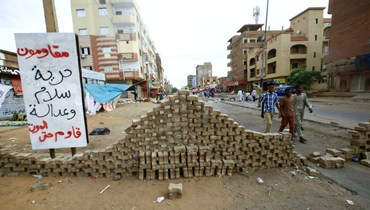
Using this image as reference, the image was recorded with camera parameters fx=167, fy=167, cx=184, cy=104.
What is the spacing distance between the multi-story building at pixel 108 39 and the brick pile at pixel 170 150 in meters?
24.0

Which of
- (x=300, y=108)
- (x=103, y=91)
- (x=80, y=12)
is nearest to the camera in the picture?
(x=300, y=108)

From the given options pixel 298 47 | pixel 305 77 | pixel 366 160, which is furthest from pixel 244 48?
pixel 366 160

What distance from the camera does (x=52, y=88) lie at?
137 inches

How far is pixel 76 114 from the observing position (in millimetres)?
3627

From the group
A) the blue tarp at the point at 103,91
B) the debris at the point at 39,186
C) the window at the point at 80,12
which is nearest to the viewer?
the debris at the point at 39,186

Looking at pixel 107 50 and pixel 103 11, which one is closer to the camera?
pixel 107 50

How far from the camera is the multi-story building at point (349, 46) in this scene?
20078 mm

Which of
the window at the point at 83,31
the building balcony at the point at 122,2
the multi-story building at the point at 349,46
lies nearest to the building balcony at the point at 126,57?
the window at the point at 83,31

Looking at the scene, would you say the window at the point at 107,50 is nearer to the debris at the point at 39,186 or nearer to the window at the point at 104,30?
the window at the point at 104,30

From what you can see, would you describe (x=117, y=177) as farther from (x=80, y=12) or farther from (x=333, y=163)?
(x=80, y=12)

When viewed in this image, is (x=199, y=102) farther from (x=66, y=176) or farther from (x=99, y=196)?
(x=66, y=176)

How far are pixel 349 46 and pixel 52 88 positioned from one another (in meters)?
31.8

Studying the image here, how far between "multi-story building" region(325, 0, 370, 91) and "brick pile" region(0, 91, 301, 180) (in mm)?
26086

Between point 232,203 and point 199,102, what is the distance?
6.16ft
